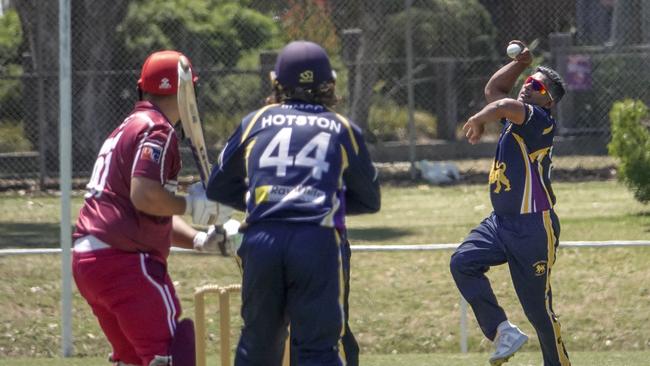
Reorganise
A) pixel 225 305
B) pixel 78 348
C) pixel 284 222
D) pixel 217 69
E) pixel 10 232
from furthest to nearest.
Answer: pixel 217 69 → pixel 10 232 → pixel 78 348 → pixel 225 305 → pixel 284 222

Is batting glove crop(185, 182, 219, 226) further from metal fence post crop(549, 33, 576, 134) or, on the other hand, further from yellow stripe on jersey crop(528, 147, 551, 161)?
metal fence post crop(549, 33, 576, 134)

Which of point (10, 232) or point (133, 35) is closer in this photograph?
point (10, 232)

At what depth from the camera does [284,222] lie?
5020 millimetres

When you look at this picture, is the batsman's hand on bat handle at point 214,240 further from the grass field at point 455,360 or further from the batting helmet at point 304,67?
the grass field at point 455,360

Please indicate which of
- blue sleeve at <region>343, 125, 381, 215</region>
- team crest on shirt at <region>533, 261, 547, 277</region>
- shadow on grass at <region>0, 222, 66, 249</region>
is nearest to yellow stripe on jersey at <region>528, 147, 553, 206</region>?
team crest on shirt at <region>533, 261, 547, 277</region>

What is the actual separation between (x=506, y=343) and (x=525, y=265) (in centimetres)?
47

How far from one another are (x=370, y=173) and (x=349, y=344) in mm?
1586

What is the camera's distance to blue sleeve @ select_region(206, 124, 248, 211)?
17.0 feet

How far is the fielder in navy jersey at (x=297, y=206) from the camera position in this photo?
501 centimetres

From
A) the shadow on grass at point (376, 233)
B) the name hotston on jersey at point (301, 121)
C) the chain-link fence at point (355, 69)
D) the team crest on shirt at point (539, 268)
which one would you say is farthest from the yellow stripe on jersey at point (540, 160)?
the chain-link fence at point (355, 69)

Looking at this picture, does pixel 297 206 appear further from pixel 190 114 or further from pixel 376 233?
pixel 376 233

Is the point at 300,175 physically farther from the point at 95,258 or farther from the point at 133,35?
the point at 133,35

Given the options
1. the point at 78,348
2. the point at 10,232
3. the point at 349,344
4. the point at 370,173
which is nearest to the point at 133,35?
the point at 10,232

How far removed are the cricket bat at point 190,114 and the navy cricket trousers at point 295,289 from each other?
0.72m
